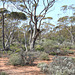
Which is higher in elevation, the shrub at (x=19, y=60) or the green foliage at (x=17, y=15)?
the green foliage at (x=17, y=15)

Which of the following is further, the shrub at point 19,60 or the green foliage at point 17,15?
the green foliage at point 17,15

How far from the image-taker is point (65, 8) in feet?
69.8

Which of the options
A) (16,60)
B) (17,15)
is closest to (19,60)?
(16,60)

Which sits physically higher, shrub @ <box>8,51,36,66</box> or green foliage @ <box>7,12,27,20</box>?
green foliage @ <box>7,12,27,20</box>

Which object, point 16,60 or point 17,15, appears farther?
point 17,15

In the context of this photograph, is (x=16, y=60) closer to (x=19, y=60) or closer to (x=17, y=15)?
(x=19, y=60)

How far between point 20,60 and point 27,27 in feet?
63.1

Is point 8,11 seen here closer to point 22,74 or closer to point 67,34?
point 22,74

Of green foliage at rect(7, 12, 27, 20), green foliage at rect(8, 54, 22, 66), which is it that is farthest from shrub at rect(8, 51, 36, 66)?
green foliage at rect(7, 12, 27, 20)

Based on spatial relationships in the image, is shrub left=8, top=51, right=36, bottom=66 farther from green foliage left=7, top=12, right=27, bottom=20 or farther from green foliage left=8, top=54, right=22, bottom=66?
green foliage left=7, top=12, right=27, bottom=20

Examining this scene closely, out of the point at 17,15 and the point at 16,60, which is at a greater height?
the point at 17,15

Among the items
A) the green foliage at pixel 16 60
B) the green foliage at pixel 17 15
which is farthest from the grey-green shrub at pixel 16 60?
the green foliage at pixel 17 15

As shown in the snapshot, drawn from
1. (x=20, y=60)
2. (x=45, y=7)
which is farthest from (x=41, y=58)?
(x=45, y=7)

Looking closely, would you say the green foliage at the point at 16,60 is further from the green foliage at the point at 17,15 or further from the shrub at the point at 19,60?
the green foliage at the point at 17,15
